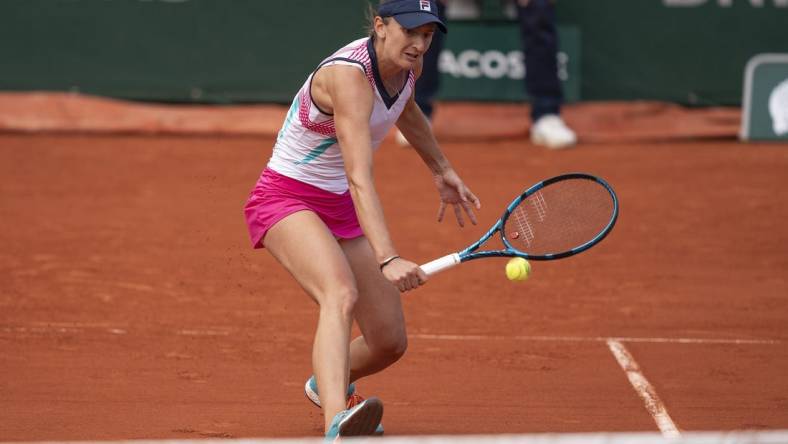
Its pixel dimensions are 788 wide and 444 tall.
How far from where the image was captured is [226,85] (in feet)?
37.0

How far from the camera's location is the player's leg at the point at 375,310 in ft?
13.9

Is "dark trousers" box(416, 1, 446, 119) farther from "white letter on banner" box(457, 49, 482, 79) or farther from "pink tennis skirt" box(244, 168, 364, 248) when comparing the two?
"pink tennis skirt" box(244, 168, 364, 248)

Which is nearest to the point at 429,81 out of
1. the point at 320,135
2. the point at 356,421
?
the point at 320,135

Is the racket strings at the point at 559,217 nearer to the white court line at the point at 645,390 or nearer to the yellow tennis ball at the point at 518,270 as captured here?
the yellow tennis ball at the point at 518,270

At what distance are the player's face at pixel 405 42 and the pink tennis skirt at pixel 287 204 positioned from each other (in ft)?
1.96

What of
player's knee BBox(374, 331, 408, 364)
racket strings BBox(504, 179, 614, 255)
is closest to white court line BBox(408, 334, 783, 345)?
racket strings BBox(504, 179, 614, 255)

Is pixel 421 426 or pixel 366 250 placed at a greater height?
pixel 366 250

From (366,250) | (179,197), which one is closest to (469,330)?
(366,250)

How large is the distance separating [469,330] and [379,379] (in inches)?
35.6

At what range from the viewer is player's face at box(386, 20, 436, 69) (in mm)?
3889

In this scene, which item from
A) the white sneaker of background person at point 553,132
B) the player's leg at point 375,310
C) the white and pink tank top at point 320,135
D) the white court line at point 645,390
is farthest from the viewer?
the white sneaker of background person at point 553,132

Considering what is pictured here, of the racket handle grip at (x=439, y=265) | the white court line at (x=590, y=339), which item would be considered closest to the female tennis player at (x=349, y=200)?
the racket handle grip at (x=439, y=265)

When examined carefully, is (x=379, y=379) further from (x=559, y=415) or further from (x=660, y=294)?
(x=660, y=294)

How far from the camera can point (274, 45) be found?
11.2 meters
